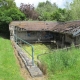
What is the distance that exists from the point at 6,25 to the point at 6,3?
19.5 m

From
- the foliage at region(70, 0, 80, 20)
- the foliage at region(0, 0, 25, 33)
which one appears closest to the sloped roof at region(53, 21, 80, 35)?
the foliage at region(0, 0, 25, 33)

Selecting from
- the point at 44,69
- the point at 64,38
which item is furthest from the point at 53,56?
the point at 64,38

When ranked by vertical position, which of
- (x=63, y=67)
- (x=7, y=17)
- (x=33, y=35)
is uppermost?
(x=7, y=17)

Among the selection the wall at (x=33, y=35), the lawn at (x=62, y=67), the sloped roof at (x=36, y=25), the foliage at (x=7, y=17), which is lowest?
the wall at (x=33, y=35)

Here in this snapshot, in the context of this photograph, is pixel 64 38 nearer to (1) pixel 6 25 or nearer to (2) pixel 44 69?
(1) pixel 6 25

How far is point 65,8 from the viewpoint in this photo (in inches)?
2018

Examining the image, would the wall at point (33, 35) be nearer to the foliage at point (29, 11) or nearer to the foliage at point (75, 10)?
the foliage at point (29, 11)

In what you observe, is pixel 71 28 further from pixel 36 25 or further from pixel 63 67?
pixel 63 67

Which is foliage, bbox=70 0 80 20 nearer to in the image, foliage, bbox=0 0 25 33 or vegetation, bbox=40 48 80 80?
foliage, bbox=0 0 25 33

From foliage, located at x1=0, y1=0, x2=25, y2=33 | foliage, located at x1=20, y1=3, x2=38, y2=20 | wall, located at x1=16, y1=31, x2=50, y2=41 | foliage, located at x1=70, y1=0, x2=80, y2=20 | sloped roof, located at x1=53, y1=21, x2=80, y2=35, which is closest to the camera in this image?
sloped roof, located at x1=53, y1=21, x2=80, y2=35

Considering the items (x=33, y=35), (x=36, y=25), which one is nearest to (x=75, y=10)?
(x=36, y=25)

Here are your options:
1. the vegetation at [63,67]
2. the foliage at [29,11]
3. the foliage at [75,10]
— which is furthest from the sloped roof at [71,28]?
the foliage at [29,11]

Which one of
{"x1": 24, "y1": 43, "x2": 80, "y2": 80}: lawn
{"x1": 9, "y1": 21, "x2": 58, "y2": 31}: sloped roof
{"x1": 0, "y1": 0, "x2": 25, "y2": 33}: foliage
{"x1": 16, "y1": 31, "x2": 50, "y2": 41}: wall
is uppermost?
{"x1": 0, "y1": 0, "x2": 25, "y2": 33}: foliage

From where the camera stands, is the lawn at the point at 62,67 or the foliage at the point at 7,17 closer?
the lawn at the point at 62,67
